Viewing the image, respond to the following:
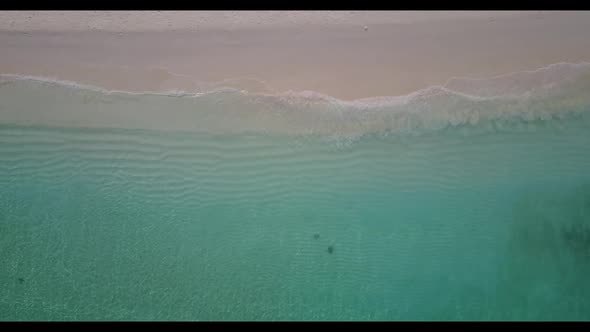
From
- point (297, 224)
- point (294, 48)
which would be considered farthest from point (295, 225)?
point (294, 48)

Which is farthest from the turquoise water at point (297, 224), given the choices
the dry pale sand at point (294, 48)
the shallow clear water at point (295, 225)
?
the dry pale sand at point (294, 48)

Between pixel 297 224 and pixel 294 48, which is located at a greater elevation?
pixel 294 48

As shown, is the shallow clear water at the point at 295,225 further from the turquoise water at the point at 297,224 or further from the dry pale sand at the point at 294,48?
the dry pale sand at the point at 294,48

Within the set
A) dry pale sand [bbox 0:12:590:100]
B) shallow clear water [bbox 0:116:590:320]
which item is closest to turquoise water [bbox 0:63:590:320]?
shallow clear water [bbox 0:116:590:320]

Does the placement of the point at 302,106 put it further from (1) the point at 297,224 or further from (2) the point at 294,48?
(1) the point at 297,224

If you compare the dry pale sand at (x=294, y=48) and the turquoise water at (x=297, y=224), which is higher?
the dry pale sand at (x=294, y=48)

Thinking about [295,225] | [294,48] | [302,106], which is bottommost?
[295,225]

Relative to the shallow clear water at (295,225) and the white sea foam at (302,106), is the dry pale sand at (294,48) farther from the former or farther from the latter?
the shallow clear water at (295,225)
